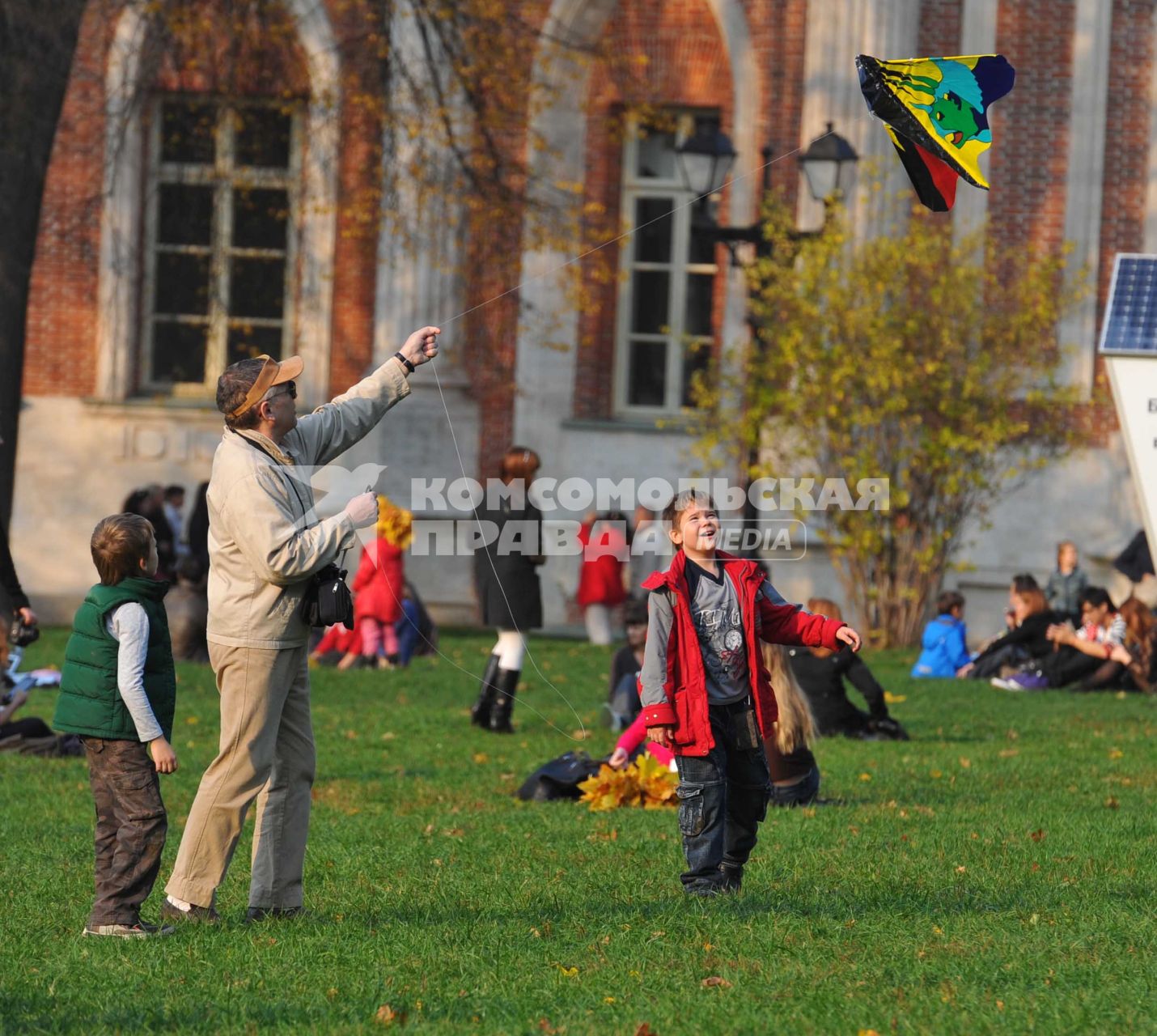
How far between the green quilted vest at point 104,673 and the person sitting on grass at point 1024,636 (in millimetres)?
11901

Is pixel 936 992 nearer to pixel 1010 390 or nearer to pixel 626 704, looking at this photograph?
pixel 626 704

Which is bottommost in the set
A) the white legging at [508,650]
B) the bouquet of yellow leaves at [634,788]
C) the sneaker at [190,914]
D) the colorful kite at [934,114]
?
the bouquet of yellow leaves at [634,788]

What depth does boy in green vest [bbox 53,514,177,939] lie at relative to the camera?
6.34 m

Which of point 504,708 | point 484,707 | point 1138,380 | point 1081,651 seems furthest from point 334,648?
point 1138,380

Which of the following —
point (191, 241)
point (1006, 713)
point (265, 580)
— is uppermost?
point (191, 241)

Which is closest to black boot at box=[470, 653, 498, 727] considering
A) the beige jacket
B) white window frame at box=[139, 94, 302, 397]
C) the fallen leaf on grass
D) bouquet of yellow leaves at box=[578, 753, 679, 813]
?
bouquet of yellow leaves at box=[578, 753, 679, 813]

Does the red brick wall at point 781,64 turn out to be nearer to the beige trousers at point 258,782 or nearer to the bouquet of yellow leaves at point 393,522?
the bouquet of yellow leaves at point 393,522

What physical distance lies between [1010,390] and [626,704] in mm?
9254

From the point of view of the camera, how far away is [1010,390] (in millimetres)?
20422

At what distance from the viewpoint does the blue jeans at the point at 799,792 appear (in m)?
9.70

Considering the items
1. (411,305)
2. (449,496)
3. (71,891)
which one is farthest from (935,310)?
(71,891)

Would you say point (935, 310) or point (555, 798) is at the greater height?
point (935, 310)

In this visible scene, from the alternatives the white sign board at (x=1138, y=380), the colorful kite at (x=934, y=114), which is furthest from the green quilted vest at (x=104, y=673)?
the white sign board at (x=1138, y=380)

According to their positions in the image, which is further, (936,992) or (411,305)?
(411,305)
